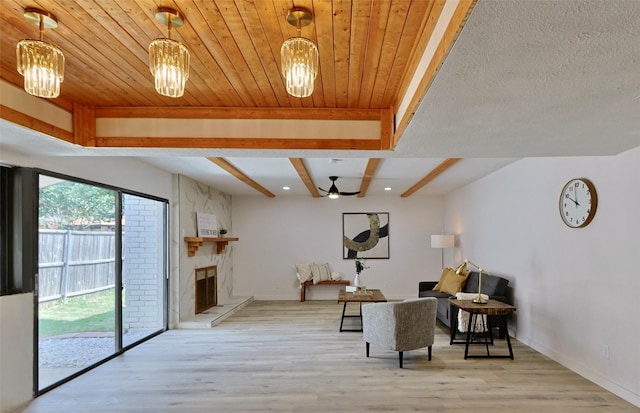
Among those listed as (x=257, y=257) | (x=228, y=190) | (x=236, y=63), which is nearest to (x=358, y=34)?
(x=236, y=63)

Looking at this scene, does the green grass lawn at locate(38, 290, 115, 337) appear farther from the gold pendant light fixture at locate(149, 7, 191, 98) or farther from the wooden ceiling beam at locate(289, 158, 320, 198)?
the gold pendant light fixture at locate(149, 7, 191, 98)

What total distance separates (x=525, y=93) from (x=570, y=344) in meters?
3.25

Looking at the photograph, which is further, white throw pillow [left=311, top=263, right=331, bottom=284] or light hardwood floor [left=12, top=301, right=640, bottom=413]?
white throw pillow [left=311, top=263, right=331, bottom=284]

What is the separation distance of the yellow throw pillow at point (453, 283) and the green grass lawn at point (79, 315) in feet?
16.1

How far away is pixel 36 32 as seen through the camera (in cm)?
184

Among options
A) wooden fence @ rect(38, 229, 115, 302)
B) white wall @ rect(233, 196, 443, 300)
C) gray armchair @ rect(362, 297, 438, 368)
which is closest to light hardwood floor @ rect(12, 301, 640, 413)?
gray armchair @ rect(362, 297, 438, 368)

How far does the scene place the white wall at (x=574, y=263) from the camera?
3188 mm

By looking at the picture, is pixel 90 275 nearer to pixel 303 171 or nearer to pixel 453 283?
pixel 303 171

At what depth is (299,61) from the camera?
1.63 metres

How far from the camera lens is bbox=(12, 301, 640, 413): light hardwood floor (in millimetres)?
3162

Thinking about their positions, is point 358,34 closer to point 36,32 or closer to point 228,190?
point 36,32

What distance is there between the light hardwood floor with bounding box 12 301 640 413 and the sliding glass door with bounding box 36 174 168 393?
397mm

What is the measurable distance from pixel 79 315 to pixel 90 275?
1.58ft

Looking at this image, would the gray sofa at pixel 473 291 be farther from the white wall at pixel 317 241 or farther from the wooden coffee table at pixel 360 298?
the white wall at pixel 317 241
